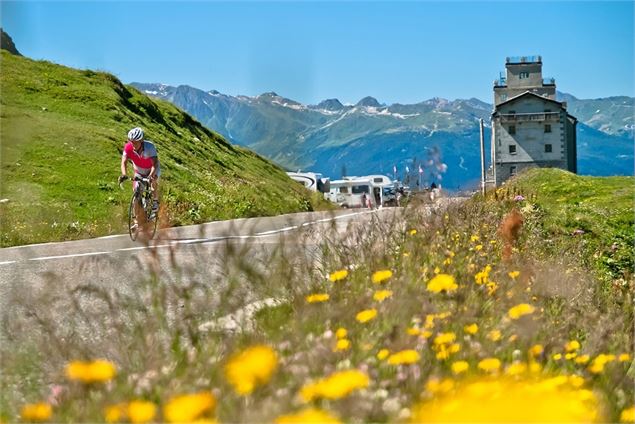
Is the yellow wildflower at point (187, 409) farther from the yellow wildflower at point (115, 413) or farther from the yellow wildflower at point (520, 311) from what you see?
the yellow wildflower at point (520, 311)

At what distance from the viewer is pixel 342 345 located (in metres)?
3.09

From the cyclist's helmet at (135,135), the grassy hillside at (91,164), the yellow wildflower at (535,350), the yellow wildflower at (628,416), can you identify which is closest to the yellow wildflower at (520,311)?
the yellow wildflower at (535,350)

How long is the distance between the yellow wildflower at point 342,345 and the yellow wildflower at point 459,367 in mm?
421

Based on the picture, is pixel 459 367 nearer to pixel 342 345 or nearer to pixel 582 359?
pixel 342 345

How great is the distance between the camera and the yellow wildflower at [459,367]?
9.57ft

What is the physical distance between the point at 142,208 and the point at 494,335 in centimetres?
1035

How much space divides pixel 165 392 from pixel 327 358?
2.07 feet

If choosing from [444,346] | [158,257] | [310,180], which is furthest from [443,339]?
[310,180]

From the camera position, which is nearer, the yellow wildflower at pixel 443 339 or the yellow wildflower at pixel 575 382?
the yellow wildflower at pixel 575 382

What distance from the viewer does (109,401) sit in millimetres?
2707

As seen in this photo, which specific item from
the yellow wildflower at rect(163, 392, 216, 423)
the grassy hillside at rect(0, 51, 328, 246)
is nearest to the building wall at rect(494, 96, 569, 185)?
the grassy hillside at rect(0, 51, 328, 246)

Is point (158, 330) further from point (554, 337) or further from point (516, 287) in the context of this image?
point (516, 287)

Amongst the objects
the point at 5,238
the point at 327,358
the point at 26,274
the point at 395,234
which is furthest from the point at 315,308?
the point at 5,238

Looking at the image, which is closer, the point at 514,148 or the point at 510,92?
the point at 514,148
